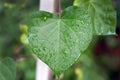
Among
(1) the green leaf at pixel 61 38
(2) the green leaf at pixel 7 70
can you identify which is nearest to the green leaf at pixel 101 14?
(1) the green leaf at pixel 61 38

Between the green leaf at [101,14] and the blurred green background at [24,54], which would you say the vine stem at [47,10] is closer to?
the green leaf at [101,14]

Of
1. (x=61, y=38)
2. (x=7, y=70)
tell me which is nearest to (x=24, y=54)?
(x=7, y=70)

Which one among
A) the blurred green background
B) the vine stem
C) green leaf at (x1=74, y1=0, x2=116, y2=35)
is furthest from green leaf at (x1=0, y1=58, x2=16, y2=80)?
the blurred green background

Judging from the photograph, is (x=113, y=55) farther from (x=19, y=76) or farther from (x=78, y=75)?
(x=19, y=76)

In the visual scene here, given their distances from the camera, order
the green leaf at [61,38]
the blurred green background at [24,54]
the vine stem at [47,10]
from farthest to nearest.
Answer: the blurred green background at [24,54], the vine stem at [47,10], the green leaf at [61,38]

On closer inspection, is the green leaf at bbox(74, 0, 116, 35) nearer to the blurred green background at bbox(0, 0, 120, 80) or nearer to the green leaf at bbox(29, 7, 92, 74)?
the green leaf at bbox(29, 7, 92, 74)

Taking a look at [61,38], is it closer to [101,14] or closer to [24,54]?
[101,14]
